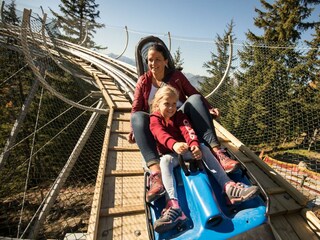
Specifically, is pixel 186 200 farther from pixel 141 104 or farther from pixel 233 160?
pixel 141 104

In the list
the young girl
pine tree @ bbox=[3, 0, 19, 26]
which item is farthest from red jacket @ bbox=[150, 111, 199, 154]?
pine tree @ bbox=[3, 0, 19, 26]

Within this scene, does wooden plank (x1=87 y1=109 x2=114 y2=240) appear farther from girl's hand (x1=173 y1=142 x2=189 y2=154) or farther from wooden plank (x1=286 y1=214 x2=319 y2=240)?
wooden plank (x1=286 y1=214 x2=319 y2=240)

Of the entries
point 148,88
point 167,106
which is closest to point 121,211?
point 167,106

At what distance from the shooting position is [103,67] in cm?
537

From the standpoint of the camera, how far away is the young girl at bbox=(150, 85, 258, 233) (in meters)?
1.06

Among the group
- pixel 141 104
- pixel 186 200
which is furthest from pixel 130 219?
pixel 141 104

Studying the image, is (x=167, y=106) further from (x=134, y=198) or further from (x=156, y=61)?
(x=134, y=198)

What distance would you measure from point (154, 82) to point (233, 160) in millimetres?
935

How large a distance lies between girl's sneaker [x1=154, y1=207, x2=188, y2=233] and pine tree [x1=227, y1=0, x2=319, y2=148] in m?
2.49

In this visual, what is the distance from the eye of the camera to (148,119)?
152 cm

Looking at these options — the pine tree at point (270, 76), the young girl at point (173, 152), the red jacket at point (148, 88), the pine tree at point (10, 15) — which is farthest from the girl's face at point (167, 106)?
the pine tree at point (10, 15)

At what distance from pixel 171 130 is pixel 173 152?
0.48 feet

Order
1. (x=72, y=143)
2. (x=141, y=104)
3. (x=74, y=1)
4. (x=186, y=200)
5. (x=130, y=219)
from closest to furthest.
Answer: (x=186, y=200) → (x=130, y=219) → (x=141, y=104) → (x=72, y=143) → (x=74, y=1)

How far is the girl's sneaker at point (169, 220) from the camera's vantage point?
1011 mm
